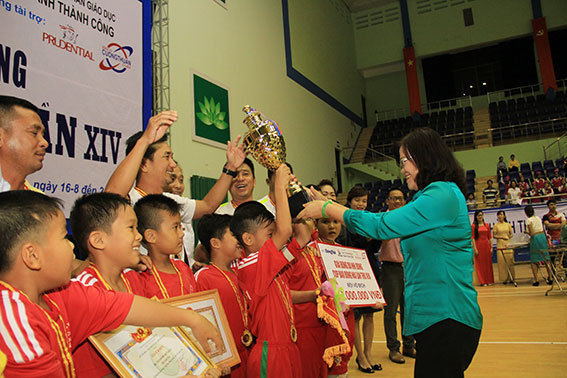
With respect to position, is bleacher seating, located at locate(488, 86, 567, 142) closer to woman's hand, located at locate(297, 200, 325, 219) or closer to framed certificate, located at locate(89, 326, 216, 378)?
woman's hand, located at locate(297, 200, 325, 219)

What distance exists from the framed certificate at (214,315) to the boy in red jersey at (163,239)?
7.9 inches

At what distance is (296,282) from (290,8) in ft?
37.7

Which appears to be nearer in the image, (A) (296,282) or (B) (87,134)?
(A) (296,282)

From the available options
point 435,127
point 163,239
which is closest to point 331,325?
point 163,239

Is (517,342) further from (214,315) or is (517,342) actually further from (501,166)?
(501,166)

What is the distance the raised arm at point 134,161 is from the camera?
1807 mm

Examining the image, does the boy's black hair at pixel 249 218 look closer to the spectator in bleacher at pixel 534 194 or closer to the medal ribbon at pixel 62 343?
the medal ribbon at pixel 62 343

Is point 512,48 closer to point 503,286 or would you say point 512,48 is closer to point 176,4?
point 503,286

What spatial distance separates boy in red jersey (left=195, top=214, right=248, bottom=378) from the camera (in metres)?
2.13

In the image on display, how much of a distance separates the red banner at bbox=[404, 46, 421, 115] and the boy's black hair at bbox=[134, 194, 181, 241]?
17.6m

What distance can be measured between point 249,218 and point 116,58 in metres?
A: 4.26

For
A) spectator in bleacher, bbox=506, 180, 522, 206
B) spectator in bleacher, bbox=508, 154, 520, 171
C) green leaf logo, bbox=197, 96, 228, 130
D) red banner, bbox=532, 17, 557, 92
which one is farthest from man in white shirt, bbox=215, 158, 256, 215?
red banner, bbox=532, 17, 557, 92

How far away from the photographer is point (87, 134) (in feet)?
16.2

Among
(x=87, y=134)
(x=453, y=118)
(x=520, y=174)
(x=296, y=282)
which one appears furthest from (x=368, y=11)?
(x=296, y=282)
